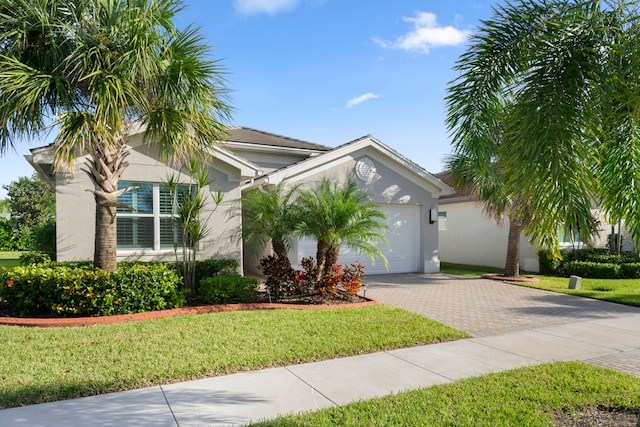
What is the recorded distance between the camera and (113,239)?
9.05m

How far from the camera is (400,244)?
16391 millimetres

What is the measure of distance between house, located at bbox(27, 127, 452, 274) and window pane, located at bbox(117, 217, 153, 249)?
25 millimetres

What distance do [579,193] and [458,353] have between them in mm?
3458

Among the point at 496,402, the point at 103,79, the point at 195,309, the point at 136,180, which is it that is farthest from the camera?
the point at 136,180

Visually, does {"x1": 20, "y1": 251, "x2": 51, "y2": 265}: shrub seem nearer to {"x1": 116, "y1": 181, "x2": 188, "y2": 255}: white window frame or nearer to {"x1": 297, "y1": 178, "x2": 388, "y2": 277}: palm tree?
{"x1": 116, "y1": 181, "x2": 188, "y2": 255}: white window frame

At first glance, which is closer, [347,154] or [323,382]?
[323,382]

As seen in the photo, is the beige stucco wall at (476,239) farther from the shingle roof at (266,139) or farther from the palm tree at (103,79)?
the palm tree at (103,79)

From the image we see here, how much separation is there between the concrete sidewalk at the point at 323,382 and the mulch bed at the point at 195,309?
126 inches

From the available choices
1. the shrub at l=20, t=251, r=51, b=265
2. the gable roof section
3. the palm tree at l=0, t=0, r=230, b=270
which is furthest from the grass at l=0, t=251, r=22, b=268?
the gable roof section

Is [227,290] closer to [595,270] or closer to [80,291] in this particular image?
[80,291]

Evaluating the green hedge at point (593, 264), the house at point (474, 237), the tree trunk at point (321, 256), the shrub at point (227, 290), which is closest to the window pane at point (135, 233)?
the shrub at point (227, 290)

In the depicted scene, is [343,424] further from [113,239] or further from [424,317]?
[113,239]

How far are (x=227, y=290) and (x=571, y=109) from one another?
7.66 metres

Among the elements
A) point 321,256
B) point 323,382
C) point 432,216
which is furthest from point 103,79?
point 432,216
